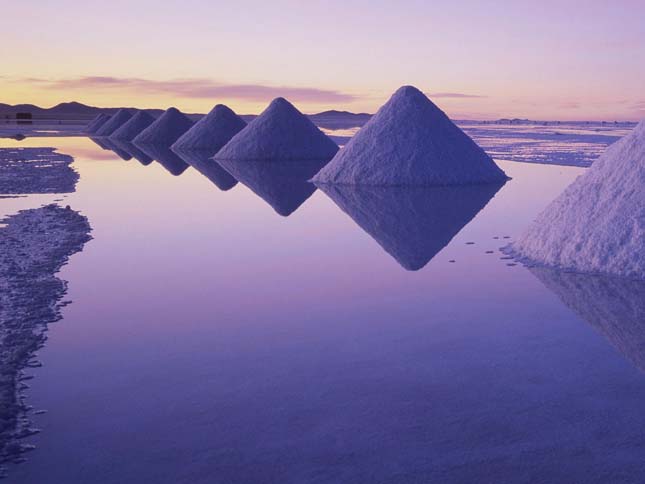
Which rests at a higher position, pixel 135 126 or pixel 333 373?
pixel 135 126

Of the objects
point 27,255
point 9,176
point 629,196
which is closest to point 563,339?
point 629,196

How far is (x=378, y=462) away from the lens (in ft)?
10.5

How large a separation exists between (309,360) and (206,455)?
1504 mm

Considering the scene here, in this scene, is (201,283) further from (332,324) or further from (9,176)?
(9,176)

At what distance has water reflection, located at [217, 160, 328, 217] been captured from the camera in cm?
1457

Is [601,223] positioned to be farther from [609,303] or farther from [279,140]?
[279,140]

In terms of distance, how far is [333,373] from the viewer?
4.41 meters

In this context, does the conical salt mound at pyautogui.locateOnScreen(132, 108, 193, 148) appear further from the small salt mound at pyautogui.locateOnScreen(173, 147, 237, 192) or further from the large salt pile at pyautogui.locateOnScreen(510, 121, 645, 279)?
the large salt pile at pyautogui.locateOnScreen(510, 121, 645, 279)

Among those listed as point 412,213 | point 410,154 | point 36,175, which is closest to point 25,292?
point 412,213

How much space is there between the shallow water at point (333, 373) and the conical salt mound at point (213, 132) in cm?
2918

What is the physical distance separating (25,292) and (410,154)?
12.6 meters

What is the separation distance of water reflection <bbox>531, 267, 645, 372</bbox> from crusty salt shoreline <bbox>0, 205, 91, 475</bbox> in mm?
4256

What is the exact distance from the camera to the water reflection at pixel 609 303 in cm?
502

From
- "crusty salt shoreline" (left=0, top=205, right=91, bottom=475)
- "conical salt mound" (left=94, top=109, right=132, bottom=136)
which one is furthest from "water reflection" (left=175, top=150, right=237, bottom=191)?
"conical salt mound" (left=94, top=109, right=132, bottom=136)
